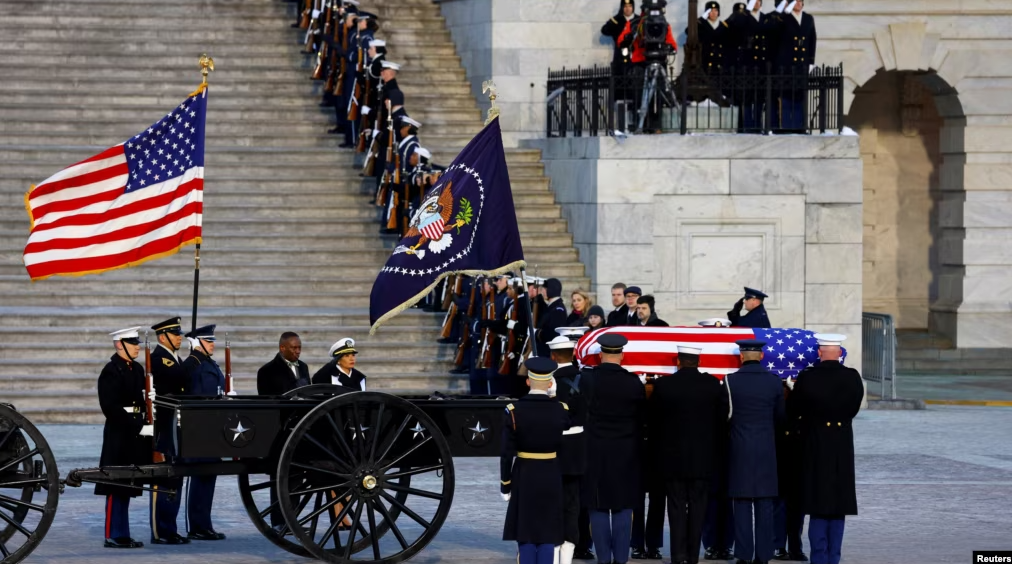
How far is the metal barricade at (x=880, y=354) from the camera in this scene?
74.2ft

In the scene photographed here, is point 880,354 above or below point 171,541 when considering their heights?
above

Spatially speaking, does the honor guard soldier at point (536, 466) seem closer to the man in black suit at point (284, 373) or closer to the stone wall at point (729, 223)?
the man in black suit at point (284, 373)

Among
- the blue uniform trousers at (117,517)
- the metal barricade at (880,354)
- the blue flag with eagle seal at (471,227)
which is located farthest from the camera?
the metal barricade at (880,354)

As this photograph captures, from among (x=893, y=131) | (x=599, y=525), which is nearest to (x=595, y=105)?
(x=893, y=131)

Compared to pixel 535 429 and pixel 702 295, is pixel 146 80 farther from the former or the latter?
pixel 535 429

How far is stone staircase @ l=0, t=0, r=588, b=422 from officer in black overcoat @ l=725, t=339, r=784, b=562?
8.02 metres

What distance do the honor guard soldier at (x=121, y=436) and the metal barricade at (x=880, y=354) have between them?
1124cm

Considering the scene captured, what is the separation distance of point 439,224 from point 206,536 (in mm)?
2735

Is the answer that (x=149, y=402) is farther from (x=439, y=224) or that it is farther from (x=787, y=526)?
(x=787, y=526)

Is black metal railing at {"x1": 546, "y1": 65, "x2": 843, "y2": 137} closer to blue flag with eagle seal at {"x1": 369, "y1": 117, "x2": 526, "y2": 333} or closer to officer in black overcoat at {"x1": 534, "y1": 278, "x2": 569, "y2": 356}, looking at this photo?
officer in black overcoat at {"x1": 534, "y1": 278, "x2": 569, "y2": 356}

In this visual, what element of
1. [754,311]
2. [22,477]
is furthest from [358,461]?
[754,311]

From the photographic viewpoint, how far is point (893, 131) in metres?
30.0

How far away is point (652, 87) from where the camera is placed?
22.2 metres

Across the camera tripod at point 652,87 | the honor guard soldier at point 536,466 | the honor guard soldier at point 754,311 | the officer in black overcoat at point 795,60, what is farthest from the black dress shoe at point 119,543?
the officer in black overcoat at point 795,60
